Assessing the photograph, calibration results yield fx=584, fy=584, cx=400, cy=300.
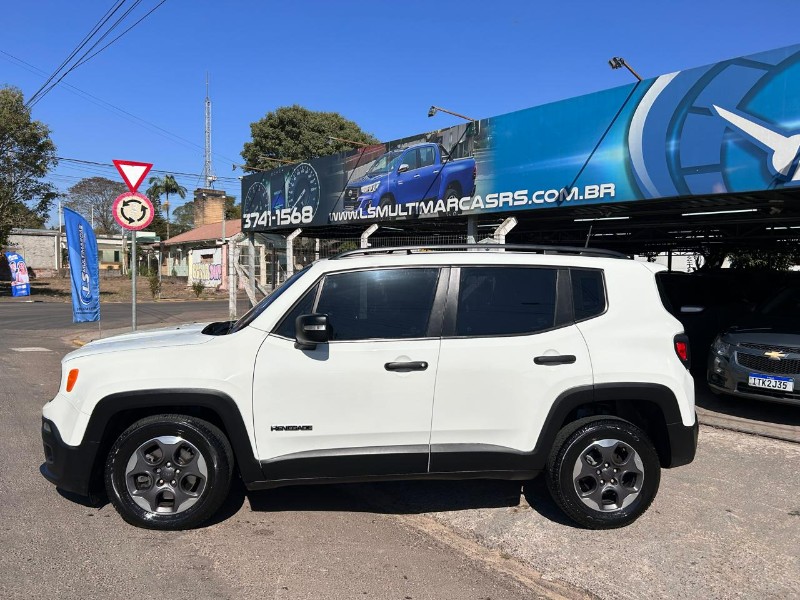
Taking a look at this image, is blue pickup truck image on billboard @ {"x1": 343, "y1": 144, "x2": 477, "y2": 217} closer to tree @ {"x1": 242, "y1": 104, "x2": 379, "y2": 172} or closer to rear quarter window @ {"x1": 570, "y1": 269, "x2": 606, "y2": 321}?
rear quarter window @ {"x1": 570, "y1": 269, "x2": 606, "y2": 321}

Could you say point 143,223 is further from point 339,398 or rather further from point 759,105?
point 759,105

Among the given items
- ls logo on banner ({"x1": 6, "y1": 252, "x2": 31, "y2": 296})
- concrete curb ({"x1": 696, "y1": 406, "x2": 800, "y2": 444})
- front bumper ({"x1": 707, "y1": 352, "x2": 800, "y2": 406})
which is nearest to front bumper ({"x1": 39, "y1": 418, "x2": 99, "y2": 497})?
concrete curb ({"x1": 696, "y1": 406, "x2": 800, "y2": 444})

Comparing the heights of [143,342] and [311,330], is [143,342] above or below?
below

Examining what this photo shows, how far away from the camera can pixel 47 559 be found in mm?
3363

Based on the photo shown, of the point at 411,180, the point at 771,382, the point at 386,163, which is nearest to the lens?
the point at 771,382

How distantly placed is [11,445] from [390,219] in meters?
7.51

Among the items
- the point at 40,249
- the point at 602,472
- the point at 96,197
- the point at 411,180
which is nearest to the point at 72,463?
the point at 602,472

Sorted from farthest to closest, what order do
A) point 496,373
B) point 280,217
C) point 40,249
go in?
point 40,249 < point 280,217 < point 496,373

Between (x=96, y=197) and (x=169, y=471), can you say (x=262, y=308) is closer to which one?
(x=169, y=471)

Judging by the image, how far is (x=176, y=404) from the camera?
3.63m

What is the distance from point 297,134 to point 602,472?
3714cm

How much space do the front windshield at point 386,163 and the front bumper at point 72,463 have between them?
860 centimetres

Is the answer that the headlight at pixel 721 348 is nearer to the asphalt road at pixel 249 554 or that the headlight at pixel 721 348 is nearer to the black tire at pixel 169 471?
the asphalt road at pixel 249 554

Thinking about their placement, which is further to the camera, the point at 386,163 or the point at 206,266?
the point at 206,266
